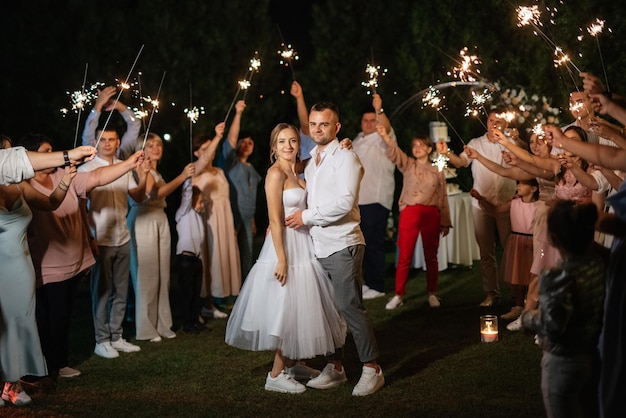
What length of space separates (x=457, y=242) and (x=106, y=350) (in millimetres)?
6641

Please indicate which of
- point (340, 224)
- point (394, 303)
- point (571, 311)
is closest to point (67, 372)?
point (340, 224)

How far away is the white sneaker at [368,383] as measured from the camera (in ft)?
22.2

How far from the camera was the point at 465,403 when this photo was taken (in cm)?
643

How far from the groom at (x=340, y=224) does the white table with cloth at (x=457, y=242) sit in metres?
6.66

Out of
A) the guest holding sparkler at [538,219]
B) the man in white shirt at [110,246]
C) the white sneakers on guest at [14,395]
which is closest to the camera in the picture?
the white sneakers on guest at [14,395]

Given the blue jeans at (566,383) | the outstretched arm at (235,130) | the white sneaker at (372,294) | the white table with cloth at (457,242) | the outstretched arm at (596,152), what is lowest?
the white sneaker at (372,294)

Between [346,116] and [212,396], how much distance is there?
42.9 ft

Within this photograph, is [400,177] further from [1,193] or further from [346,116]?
[1,193]

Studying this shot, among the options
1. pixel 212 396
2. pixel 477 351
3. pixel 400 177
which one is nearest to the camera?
pixel 212 396

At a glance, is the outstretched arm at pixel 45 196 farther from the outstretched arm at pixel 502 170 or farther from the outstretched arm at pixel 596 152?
the outstretched arm at pixel 502 170

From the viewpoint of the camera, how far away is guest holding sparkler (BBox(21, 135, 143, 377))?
7508mm

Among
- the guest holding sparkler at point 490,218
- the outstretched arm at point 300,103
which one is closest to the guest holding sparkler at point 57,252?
the outstretched arm at point 300,103

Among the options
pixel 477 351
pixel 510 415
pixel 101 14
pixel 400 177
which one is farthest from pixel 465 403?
pixel 101 14

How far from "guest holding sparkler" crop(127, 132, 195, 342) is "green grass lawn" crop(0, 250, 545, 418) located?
35 cm
